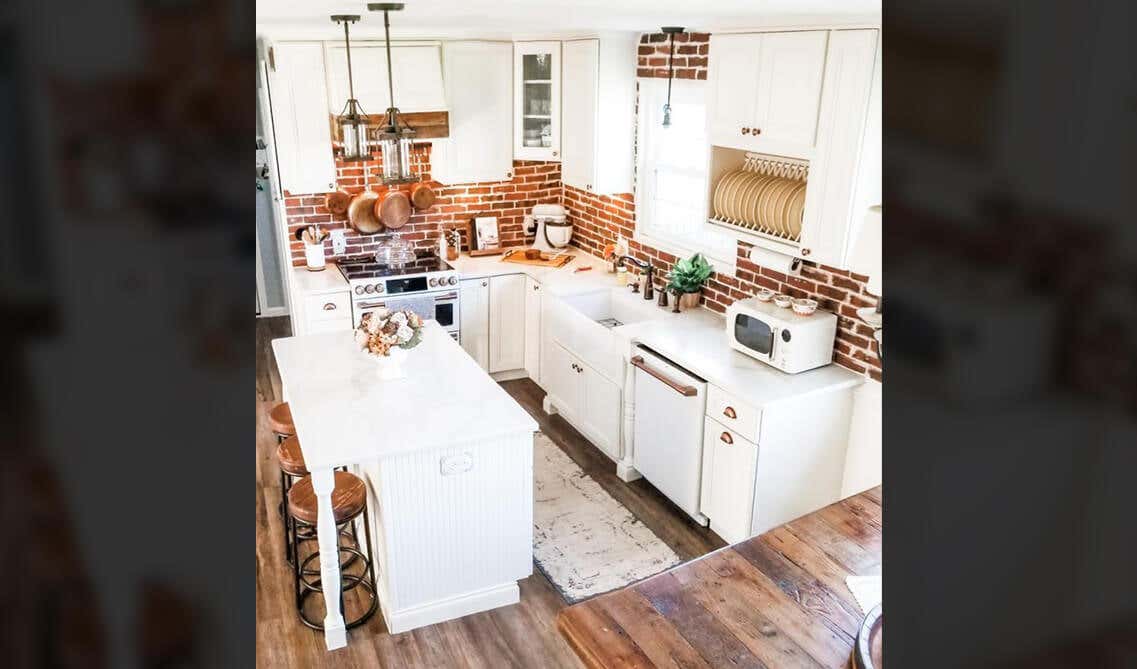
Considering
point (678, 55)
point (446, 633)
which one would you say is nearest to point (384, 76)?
point (678, 55)

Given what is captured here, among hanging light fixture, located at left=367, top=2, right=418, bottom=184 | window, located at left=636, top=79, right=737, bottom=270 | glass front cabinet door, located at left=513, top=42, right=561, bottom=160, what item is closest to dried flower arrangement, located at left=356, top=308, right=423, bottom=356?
hanging light fixture, located at left=367, top=2, right=418, bottom=184

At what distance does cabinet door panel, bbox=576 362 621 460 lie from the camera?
4.57m

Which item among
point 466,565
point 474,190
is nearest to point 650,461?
point 466,565

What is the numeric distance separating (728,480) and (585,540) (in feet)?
2.66

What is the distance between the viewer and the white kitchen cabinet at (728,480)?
3664 mm

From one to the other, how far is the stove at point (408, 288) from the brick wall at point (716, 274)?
46.5 inches

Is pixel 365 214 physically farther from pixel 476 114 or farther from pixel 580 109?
pixel 580 109

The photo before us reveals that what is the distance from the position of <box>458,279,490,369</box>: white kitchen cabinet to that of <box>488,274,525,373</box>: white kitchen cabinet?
0.12ft

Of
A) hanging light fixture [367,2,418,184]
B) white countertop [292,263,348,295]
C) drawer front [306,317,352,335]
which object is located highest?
hanging light fixture [367,2,418,184]

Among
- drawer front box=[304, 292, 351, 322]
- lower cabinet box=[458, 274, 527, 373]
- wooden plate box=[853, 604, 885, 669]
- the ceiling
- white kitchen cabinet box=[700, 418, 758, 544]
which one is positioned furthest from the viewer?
lower cabinet box=[458, 274, 527, 373]

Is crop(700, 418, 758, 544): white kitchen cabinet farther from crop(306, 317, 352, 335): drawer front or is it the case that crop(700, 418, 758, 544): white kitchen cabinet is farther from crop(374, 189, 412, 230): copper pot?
crop(374, 189, 412, 230): copper pot

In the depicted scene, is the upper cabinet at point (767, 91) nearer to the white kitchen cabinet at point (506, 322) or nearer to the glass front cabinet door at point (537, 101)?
the glass front cabinet door at point (537, 101)

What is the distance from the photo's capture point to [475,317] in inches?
219
